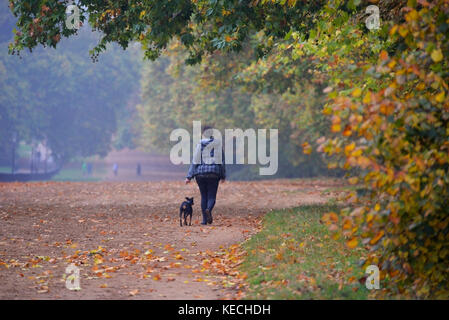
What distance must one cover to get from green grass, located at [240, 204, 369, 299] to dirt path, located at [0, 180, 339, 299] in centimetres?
49

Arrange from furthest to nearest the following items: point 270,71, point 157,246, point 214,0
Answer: point 270,71, point 214,0, point 157,246

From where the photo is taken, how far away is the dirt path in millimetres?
7742

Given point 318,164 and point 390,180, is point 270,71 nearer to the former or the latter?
point 390,180

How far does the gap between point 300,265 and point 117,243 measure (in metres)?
4.10

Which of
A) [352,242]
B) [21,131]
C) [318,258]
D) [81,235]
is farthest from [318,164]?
[352,242]

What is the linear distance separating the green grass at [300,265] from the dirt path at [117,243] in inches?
19.1

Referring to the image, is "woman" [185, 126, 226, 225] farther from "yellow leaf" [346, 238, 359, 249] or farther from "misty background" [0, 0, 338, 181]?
"misty background" [0, 0, 338, 181]

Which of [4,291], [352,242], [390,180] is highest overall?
[390,180]

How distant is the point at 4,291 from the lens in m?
7.49

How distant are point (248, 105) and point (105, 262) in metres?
30.8

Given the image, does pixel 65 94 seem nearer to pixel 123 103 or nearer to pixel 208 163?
pixel 123 103

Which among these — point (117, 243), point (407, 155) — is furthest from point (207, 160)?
point (407, 155)

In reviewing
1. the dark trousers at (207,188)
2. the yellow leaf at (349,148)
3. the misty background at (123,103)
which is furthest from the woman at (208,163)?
the misty background at (123,103)

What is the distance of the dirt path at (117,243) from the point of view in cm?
774
